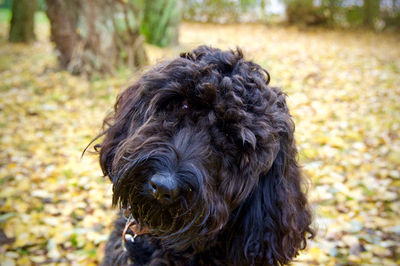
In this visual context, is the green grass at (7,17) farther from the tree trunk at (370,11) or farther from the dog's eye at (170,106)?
the dog's eye at (170,106)

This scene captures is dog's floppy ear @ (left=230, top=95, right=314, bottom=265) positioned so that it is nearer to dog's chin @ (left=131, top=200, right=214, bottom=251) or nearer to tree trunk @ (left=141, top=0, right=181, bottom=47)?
dog's chin @ (left=131, top=200, right=214, bottom=251)

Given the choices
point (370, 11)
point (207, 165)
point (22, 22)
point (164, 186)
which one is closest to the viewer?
point (164, 186)

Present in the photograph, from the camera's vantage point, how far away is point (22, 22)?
1134 cm

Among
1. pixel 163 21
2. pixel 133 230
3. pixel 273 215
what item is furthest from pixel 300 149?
pixel 163 21

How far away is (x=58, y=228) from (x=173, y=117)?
84.7 inches

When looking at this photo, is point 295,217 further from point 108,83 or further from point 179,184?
point 108,83

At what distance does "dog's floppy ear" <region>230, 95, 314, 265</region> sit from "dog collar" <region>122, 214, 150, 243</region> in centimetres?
56

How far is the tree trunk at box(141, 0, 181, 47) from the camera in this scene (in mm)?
9352

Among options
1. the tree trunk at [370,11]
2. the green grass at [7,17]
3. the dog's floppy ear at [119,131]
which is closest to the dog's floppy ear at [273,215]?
the dog's floppy ear at [119,131]

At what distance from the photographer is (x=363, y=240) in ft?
11.7

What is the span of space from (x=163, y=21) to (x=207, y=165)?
8205 mm

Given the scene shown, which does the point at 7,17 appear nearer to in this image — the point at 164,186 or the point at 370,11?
the point at 370,11

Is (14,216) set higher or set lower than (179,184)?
lower

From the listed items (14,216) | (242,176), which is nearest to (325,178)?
(242,176)
